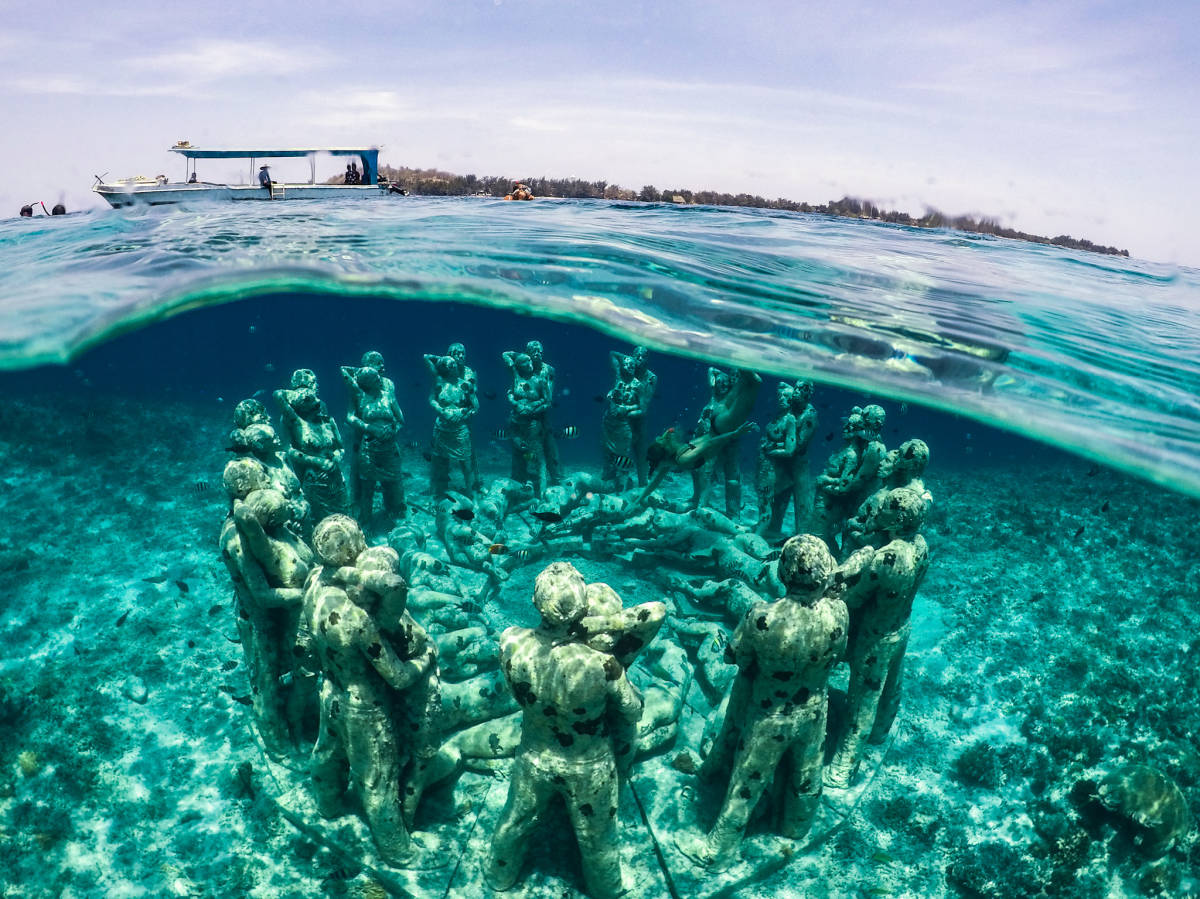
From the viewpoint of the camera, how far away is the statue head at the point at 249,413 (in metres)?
7.25

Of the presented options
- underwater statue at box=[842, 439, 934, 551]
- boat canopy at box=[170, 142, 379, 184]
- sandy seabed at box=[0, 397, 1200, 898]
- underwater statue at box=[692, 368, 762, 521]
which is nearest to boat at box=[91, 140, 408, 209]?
boat canopy at box=[170, 142, 379, 184]

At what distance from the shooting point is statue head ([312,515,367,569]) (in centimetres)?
485

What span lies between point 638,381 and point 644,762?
7498mm

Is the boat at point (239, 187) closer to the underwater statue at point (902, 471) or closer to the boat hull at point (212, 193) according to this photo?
the boat hull at point (212, 193)

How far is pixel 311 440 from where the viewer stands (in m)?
9.06

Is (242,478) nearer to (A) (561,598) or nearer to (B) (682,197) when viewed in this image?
(A) (561,598)

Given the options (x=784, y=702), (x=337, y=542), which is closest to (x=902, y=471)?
(x=784, y=702)

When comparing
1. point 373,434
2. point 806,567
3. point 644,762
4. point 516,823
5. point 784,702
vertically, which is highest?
point 806,567

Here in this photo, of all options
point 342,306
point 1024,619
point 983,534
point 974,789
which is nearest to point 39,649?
point 974,789

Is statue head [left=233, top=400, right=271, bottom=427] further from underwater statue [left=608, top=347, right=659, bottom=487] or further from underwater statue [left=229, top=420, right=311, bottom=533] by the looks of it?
underwater statue [left=608, top=347, right=659, bottom=487]

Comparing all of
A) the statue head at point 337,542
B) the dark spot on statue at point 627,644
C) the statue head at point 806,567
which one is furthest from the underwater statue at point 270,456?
the statue head at point 806,567

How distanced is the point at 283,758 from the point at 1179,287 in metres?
18.8

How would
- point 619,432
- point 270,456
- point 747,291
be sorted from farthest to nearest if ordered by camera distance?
point 619,432 < point 747,291 < point 270,456

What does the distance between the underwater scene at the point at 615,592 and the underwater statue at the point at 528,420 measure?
8 cm
